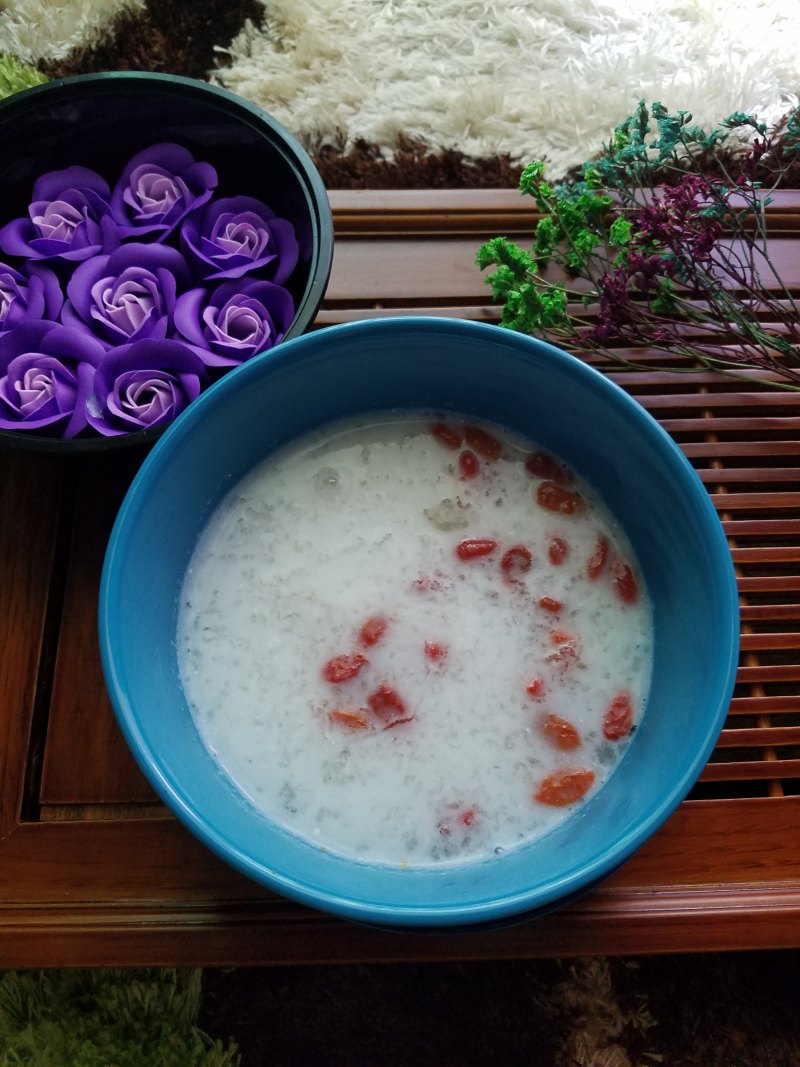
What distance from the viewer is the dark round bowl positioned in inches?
36.4

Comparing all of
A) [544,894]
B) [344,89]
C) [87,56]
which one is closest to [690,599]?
[544,894]

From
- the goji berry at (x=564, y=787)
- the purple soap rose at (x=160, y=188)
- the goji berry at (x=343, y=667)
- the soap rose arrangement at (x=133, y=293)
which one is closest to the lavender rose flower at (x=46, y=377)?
the soap rose arrangement at (x=133, y=293)

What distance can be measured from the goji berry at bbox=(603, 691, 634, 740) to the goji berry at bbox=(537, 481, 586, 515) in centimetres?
18

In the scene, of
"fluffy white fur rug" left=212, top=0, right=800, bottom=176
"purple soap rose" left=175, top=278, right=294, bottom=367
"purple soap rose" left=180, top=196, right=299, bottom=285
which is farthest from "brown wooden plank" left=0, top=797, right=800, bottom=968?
"fluffy white fur rug" left=212, top=0, right=800, bottom=176

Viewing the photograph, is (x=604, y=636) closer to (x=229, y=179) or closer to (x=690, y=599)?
(x=690, y=599)

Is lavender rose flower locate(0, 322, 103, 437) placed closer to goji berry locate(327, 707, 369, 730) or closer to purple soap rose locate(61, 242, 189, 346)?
purple soap rose locate(61, 242, 189, 346)

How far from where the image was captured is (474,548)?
2.75 ft

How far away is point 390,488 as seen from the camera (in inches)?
34.2

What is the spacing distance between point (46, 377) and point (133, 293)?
0.42 ft

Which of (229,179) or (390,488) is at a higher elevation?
(229,179)

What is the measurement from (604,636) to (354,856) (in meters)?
0.29

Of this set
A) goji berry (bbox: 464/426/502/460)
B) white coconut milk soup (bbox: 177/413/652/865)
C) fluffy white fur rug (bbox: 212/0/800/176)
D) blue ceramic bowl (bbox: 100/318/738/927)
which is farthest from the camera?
fluffy white fur rug (bbox: 212/0/800/176)

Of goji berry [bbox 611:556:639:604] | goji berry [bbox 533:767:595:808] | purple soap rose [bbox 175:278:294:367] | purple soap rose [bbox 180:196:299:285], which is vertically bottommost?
goji berry [bbox 533:767:595:808]

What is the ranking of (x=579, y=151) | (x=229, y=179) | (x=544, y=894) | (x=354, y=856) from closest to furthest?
(x=544, y=894)
(x=354, y=856)
(x=229, y=179)
(x=579, y=151)
